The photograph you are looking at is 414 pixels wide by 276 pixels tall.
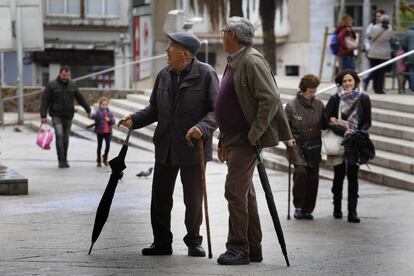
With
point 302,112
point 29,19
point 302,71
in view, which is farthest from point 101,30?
point 302,112

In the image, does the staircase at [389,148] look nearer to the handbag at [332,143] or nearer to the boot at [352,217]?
the handbag at [332,143]

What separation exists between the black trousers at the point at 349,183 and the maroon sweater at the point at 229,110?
4341 millimetres

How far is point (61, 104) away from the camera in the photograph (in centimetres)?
2291

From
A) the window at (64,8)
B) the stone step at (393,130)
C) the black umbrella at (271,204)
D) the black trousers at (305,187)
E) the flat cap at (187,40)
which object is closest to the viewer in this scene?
the black umbrella at (271,204)

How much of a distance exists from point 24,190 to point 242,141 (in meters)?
7.27

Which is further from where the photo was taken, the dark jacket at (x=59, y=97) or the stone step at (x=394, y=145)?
the dark jacket at (x=59, y=97)

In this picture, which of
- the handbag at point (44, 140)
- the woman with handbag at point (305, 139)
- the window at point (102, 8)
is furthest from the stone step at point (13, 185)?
the window at point (102, 8)

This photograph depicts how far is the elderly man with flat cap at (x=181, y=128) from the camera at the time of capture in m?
10.6

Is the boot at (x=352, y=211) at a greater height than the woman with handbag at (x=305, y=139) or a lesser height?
lesser

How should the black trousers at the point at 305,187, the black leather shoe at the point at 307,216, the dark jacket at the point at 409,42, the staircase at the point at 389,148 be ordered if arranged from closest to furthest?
the black leather shoe at the point at 307,216 < the black trousers at the point at 305,187 < the staircase at the point at 389,148 < the dark jacket at the point at 409,42

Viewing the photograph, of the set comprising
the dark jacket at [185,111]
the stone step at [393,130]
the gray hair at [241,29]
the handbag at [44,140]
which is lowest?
the handbag at [44,140]

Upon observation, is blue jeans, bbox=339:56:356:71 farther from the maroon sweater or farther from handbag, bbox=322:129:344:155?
the maroon sweater

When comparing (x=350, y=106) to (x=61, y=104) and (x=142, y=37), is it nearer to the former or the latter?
(x=61, y=104)

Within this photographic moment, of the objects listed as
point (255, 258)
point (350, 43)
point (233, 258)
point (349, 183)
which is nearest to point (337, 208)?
point (349, 183)
